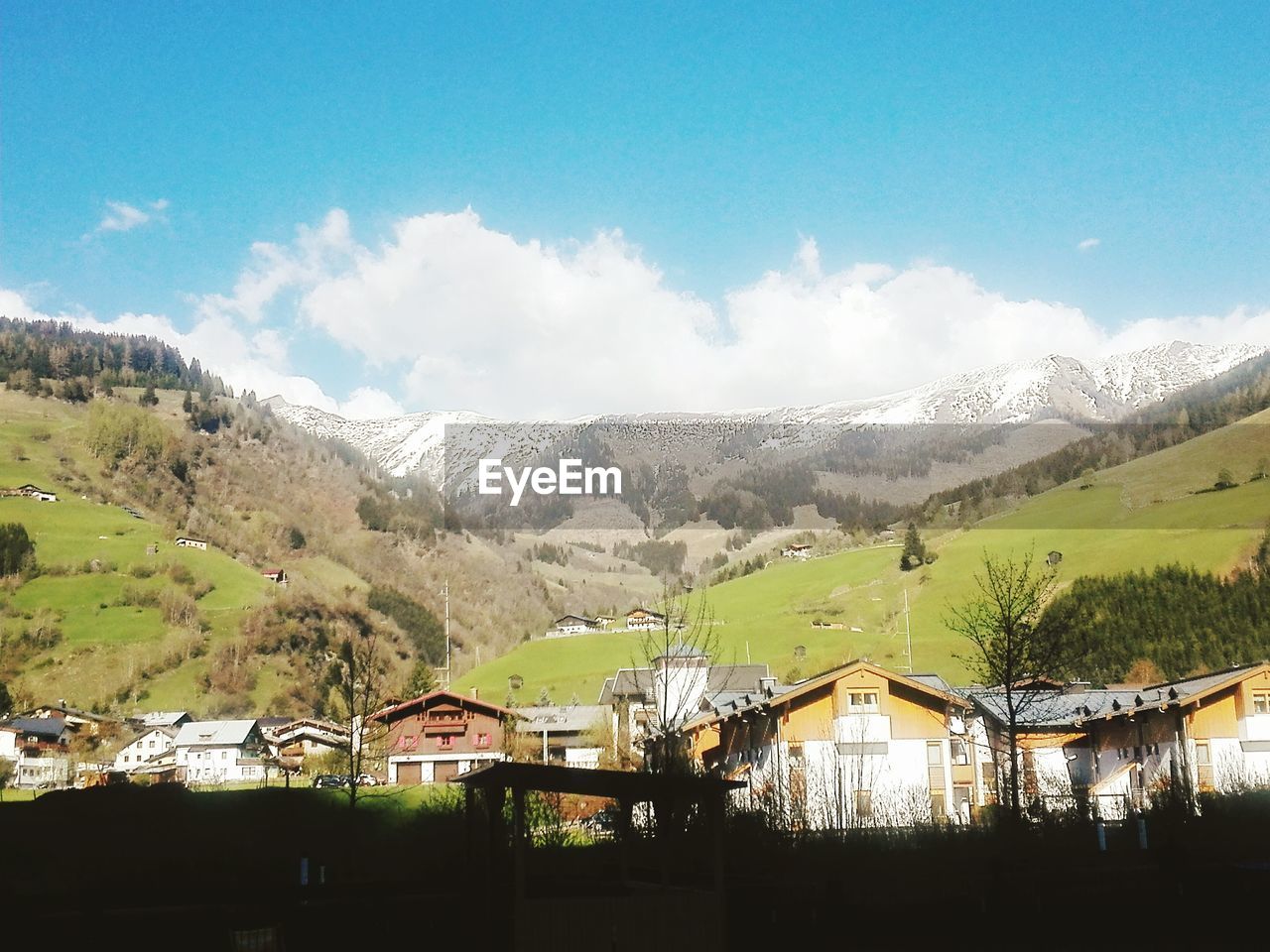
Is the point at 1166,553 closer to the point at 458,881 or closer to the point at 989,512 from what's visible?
the point at 989,512

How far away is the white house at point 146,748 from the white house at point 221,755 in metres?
6.73

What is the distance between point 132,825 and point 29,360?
16378 centimetres

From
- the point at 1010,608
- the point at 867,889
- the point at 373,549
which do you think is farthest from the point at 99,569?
the point at 867,889

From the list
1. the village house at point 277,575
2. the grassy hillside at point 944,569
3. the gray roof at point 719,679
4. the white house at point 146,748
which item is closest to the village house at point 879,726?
the gray roof at point 719,679

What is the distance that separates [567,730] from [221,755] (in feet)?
104

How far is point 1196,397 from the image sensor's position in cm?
18738

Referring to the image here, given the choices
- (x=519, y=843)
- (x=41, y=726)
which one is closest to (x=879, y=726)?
(x=519, y=843)

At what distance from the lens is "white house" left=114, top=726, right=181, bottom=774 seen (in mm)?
96250

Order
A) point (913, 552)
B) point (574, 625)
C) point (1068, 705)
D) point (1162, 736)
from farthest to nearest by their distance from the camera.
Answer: point (574, 625), point (913, 552), point (1068, 705), point (1162, 736)

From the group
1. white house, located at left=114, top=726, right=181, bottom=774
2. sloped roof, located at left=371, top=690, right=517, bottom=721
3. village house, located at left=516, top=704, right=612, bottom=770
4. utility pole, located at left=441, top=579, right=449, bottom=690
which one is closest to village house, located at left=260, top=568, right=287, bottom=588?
utility pole, located at left=441, top=579, right=449, bottom=690

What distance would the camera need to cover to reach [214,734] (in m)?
91.8

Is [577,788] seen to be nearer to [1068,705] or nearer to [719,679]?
[1068,705]

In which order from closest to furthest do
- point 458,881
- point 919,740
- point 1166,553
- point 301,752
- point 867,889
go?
1. point 458,881
2. point 867,889
3. point 919,740
4. point 301,752
5. point 1166,553

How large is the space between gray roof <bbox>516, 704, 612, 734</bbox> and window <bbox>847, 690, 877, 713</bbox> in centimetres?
2561
